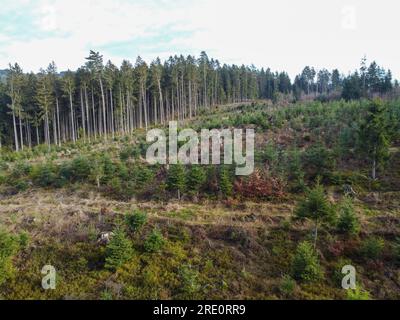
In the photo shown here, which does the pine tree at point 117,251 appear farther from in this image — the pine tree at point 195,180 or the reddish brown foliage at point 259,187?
the reddish brown foliage at point 259,187

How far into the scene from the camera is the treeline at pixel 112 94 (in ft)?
165

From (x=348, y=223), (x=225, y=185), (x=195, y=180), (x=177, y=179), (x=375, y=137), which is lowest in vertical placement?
(x=348, y=223)

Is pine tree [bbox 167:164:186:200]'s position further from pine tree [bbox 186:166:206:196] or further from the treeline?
the treeline

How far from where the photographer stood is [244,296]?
12.8m

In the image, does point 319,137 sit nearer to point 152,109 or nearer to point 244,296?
point 244,296

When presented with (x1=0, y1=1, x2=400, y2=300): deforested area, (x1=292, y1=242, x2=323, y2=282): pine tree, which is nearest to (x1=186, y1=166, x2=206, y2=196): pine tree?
(x1=0, y1=1, x2=400, y2=300): deforested area

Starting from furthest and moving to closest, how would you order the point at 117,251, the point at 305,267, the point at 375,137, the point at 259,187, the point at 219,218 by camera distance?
the point at 375,137 < the point at 259,187 < the point at 219,218 < the point at 117,251 < the point at 305,267

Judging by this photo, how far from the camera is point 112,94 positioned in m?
58.3

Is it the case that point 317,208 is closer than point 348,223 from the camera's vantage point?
Yes

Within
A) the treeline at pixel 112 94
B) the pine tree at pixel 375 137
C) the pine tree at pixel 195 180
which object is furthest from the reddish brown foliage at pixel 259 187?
the treeline at pixel 112 94

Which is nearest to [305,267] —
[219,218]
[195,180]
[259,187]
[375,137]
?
[219,218]

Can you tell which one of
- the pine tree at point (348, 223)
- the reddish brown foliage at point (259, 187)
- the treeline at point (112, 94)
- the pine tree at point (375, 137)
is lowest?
the pine tree at point (348, 223)

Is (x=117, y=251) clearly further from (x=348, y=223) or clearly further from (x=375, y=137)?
(x=375, y=137)

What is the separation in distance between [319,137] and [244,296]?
22.3 metres
